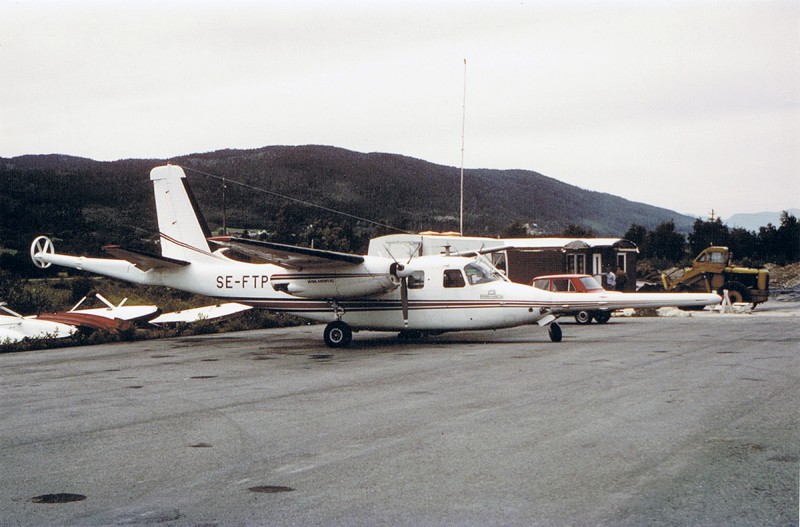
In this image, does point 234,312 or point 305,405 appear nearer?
point 305,405

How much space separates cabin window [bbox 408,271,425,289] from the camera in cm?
1994

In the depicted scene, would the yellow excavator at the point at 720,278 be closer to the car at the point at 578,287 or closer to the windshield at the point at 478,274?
the car at the point at 578,287

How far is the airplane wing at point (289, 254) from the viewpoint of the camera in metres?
17.9

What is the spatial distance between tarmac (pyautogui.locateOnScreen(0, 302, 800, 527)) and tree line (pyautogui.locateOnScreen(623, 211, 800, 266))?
207 ft

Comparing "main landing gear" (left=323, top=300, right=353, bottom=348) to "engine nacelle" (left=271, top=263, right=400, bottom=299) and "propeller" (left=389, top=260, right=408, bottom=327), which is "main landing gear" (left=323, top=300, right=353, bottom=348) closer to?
"engine nacelle" (left=271, top=263, right=400, bottom=299)

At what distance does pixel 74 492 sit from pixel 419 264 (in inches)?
566

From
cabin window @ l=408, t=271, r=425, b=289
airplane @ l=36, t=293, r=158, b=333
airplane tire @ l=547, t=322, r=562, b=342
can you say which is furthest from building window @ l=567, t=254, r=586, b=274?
airplane @ l=36, t=293, r=158, b=333

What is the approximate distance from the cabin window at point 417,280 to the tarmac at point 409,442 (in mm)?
4433

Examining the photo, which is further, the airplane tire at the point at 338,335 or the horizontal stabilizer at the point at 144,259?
the airplane tire at the point at 338,335

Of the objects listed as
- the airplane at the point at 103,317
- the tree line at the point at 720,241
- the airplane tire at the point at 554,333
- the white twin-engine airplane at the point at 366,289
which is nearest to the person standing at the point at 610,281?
the white twin-engine airplane at the point at 366,289

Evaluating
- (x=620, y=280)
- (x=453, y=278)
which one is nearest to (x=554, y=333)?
(x=453, y=278)

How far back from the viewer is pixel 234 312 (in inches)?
1002

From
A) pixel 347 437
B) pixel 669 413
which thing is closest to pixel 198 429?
pixel 347 437

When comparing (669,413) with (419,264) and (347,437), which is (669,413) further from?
(419,264)
